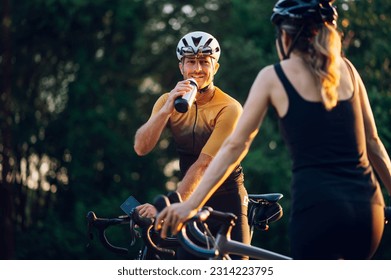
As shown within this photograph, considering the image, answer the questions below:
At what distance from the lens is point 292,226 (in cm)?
453

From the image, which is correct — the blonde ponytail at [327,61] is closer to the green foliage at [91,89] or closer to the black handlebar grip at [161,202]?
the black handlebar grip at [161,202]

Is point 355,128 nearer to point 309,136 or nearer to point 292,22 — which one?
point 309,136

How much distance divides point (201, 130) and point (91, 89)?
2109 cm

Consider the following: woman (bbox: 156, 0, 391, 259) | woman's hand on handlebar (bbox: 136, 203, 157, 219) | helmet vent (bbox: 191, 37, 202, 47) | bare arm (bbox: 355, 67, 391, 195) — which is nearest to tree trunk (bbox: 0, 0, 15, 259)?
helmet vent (bbox: 191, 37, 202, 47)

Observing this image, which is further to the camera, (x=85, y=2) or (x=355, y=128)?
(x=85, y=2)

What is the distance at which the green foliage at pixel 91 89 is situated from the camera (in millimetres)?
25406

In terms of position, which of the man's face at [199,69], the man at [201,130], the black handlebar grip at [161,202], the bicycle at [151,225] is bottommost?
the bicycle at [151,225]

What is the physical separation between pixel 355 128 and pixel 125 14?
23.7 metres

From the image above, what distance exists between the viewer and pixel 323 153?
4477 mm

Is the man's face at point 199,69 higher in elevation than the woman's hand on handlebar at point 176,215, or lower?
lower

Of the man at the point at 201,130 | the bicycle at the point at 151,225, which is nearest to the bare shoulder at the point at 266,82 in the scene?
the bicycle at the point at 151,225

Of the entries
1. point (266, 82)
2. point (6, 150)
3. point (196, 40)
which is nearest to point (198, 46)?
point (196, 40)

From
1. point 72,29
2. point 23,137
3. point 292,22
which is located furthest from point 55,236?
point 292,22

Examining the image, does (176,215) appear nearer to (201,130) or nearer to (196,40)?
(201,130)
